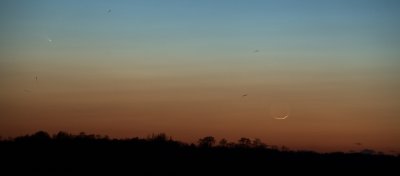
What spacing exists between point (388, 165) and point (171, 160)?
28.5 m

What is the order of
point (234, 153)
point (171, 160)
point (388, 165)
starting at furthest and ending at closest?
point (388, 165) < point (234, 153) < point (171, 160)

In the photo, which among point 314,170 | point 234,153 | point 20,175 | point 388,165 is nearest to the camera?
point 20,175

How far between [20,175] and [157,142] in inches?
1134

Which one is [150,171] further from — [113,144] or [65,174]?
[113,144]

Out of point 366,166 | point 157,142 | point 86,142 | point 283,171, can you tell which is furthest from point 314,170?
point 86,142

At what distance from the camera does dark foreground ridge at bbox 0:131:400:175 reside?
61.7 metres

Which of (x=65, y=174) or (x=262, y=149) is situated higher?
(x=262, y=149)

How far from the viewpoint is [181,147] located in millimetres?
81688

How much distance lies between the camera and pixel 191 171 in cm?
6619

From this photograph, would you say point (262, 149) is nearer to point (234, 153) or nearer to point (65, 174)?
point (234, 153)

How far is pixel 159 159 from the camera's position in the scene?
69688 mm

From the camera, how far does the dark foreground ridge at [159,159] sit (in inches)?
2429

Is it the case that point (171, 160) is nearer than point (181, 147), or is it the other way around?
point (171, 160)

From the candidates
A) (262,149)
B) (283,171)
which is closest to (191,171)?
(283,171)
